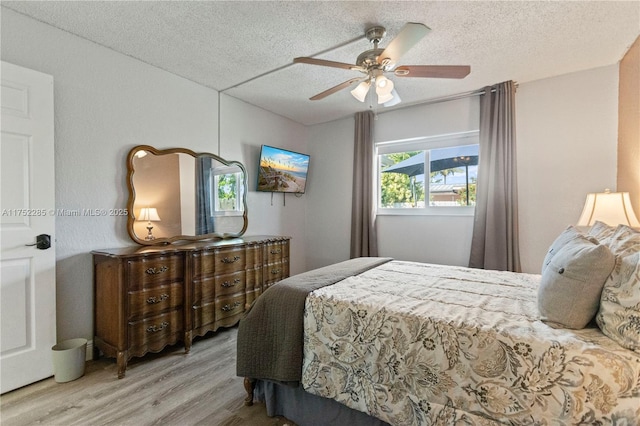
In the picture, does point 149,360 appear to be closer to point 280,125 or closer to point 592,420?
point 592,420

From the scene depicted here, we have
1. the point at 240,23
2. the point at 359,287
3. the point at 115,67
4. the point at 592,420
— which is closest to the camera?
the point at 592,420

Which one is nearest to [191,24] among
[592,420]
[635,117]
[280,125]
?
[280,125]

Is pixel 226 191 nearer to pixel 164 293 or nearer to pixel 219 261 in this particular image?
pixel 219 261

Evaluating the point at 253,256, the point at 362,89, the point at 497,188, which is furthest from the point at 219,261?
the point at 497,188

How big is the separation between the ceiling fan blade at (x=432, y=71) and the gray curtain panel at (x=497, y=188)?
141 cm

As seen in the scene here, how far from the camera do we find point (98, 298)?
7.66 feet

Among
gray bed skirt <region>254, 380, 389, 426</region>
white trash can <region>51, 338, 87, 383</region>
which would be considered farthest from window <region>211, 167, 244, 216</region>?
gray bed skirt <region>254, 380, 389, 426</region>

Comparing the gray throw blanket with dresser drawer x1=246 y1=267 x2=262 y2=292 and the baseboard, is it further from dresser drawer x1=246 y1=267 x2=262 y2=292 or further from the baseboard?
the baseboard

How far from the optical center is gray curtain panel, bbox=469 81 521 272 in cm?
301

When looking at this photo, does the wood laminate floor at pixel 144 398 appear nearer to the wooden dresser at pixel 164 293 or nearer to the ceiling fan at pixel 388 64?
the wooden dresser at pixel 164 293

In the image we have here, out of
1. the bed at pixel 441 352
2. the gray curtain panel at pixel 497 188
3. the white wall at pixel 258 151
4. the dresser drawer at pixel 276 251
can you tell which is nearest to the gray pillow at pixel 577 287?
the bed at pixel 441 352

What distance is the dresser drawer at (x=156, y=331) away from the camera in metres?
2.16

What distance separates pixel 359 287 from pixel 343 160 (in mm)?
2754

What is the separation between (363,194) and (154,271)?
2.62m
